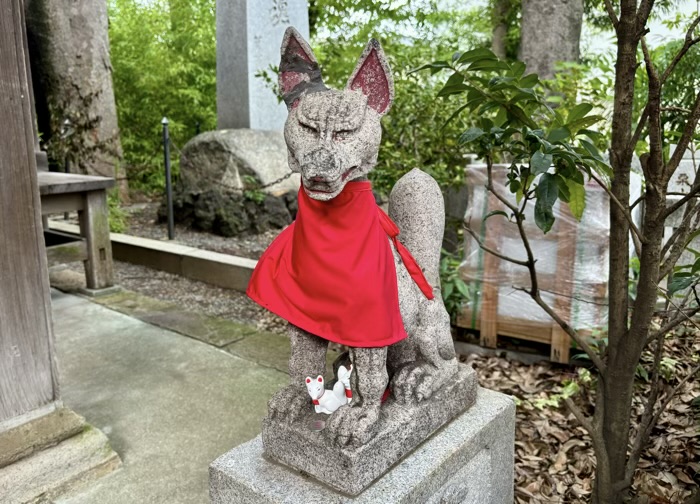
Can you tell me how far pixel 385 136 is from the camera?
4258 millimetres

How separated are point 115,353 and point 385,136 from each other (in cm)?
235

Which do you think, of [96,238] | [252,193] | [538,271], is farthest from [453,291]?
[252,193]

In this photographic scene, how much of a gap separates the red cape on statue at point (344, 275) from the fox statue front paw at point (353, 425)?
20cm

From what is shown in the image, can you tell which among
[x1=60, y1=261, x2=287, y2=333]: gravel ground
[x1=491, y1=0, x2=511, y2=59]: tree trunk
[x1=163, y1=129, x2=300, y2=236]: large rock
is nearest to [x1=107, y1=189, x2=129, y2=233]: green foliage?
[x1=163, y1=129, x2=300, y2=236]: large rock

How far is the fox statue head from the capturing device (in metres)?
1.49

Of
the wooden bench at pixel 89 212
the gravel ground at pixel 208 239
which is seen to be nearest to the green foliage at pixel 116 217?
the gravel ground at pixel 208 239

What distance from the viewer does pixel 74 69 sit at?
8.24 metres

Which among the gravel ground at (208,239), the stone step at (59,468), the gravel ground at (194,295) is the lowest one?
the gravel ground at (194,295)

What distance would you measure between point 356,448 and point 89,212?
4060 millimetres

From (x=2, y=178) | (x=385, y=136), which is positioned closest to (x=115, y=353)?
(x=2, y=178)

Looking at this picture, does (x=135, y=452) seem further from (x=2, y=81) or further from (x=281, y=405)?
(x=2, y=81)

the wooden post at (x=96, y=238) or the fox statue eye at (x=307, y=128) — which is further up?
the fox statue eye at (x=307, y=128)

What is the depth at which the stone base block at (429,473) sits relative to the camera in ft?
5.33

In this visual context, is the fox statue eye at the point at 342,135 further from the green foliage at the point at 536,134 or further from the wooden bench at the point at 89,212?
the wooden bench at the point at 89,212
